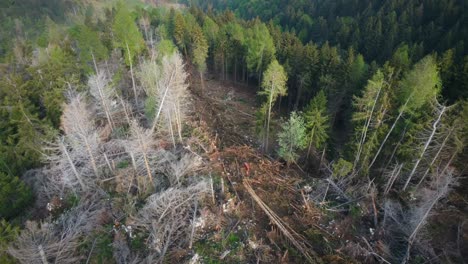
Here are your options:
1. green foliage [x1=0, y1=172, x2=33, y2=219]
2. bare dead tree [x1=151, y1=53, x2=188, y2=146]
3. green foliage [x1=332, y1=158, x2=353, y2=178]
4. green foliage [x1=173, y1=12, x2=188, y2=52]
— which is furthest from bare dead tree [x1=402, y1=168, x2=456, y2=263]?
green foliage [x1=173, y1=12, x2=188, y2=52]

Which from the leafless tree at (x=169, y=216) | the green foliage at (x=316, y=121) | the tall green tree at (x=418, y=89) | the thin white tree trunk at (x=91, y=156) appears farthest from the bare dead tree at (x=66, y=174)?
the tall green tree at (x=418, y=89)

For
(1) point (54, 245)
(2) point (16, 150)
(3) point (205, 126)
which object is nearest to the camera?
(1) point (54, 245)

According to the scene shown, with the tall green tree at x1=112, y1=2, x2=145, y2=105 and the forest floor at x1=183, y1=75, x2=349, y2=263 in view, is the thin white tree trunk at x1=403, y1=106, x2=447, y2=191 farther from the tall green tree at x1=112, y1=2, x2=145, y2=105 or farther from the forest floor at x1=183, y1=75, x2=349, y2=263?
the tall green tree at x1=112, y1=2, x2=145, y2=105

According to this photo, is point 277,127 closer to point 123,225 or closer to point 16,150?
point 123,225

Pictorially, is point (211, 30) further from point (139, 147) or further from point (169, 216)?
point (169, 216)

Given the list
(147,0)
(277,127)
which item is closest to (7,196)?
(277,127)

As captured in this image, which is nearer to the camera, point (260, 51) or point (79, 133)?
point (79, 133)

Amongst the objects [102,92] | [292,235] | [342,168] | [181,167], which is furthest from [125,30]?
[292,235]
